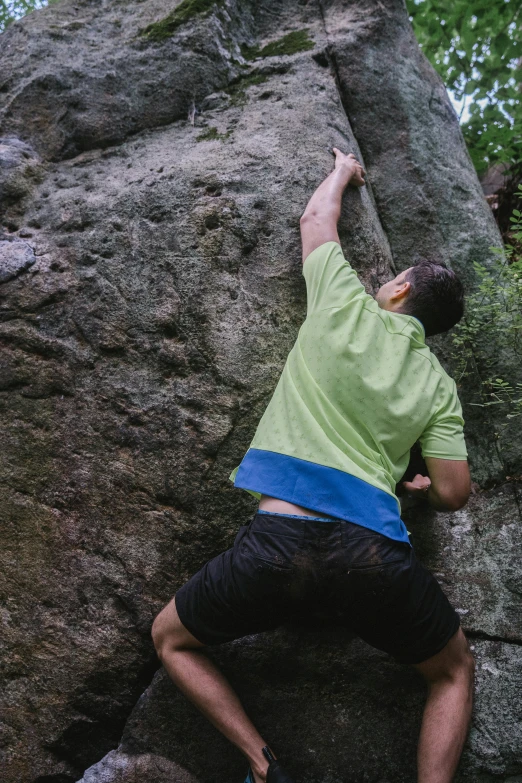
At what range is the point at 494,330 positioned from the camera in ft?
12.0

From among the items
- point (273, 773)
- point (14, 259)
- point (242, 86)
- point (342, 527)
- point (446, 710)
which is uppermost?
point (242, 86)

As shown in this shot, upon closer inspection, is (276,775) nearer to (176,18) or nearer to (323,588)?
(323,588)

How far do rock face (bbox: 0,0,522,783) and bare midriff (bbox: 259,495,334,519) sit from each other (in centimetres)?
54

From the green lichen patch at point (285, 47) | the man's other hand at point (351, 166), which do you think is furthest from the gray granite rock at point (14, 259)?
the green lichen patch at point (285, 47)

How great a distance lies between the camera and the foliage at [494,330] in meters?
3.57

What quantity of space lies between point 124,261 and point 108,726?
2270 mm

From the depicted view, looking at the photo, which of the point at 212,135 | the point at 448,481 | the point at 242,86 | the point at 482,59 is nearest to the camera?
the point at 448,481

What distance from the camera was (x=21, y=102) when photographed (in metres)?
4.18

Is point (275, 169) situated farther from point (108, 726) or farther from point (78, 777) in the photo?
point (78, 777)

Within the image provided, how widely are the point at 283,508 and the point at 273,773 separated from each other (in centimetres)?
101

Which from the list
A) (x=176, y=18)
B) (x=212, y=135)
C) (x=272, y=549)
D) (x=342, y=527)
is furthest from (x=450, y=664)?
(x=176, y=18)

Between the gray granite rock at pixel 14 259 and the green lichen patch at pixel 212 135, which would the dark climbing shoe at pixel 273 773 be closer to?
the gray granite rock at pixel 14 259

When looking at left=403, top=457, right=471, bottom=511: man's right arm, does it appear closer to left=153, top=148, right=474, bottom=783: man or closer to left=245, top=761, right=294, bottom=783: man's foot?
left=153, top=148, right=474, bottom=783: man

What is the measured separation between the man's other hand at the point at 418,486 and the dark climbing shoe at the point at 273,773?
1278mm
